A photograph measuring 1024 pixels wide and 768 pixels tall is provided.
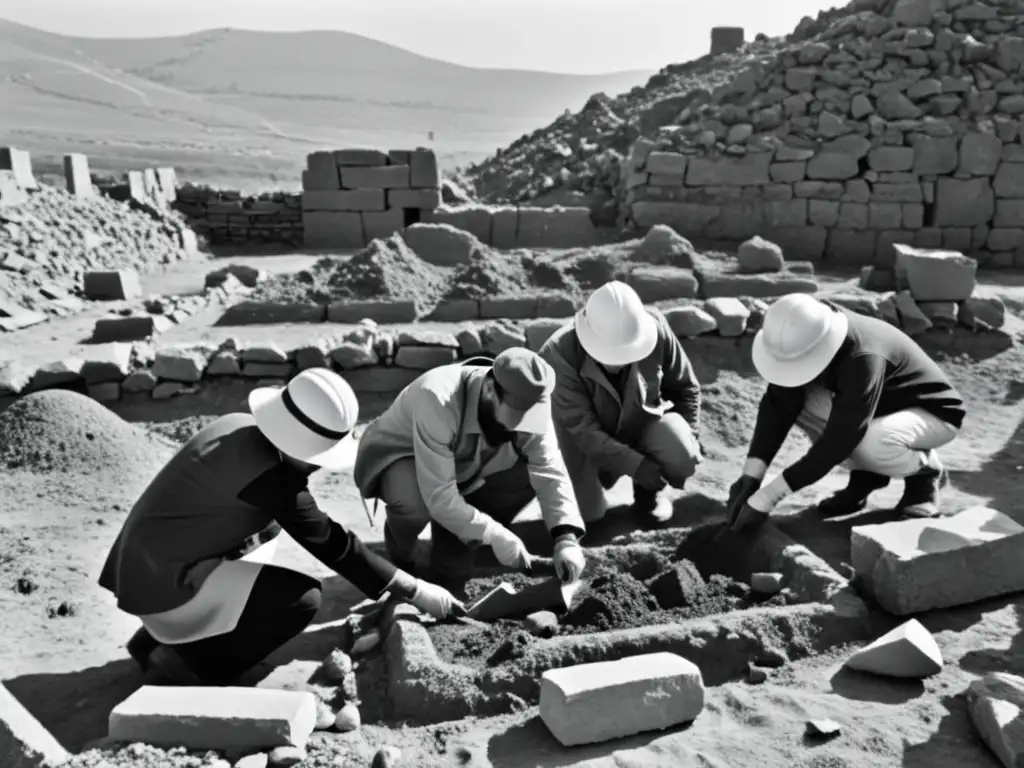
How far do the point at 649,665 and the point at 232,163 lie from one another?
77.0 feet

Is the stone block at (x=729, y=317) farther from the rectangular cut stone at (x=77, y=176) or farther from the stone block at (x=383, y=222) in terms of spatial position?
the rectangular cut stone at (x=77, y=176)

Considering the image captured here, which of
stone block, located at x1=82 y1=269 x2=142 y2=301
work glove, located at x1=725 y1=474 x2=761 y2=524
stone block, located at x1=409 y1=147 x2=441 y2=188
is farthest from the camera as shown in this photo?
stone block, located at x1=409 y1=147 x2=441 y2=188

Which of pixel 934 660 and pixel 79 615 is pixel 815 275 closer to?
pixel 934 660

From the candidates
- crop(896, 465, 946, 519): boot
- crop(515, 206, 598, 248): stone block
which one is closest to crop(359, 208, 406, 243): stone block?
crop(515, 206, 598, 248): stone block

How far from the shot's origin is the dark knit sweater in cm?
434

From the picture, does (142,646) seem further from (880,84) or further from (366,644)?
(880,84)

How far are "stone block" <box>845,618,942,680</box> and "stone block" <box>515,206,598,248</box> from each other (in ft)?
26.4

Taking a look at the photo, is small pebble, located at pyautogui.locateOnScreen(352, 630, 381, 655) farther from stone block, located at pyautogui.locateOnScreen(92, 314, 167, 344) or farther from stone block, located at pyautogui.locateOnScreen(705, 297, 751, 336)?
stone block, located at pyautogui.locateOnScreen(92, 314, 167, 344)

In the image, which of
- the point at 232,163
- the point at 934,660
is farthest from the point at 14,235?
the point at 232,163

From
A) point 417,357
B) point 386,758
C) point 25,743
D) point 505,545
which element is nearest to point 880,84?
point 417,357

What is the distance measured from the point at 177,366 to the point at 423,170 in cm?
695

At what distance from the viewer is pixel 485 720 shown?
10.7ft

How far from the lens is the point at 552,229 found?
36.4 ft

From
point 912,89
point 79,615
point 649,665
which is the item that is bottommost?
point 79,615
